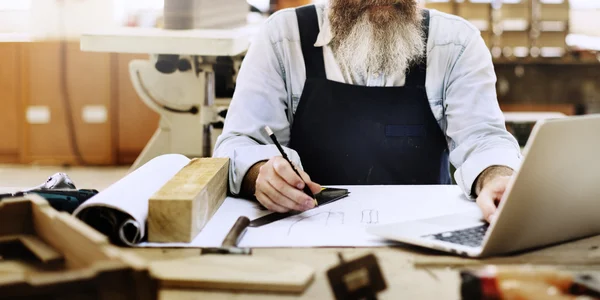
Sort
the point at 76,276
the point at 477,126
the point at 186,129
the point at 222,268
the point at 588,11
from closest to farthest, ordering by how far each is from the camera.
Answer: the point at 76,276 < the point at 222,268 < the point at 477,126 < the point at 186,129 < the point at 588,11

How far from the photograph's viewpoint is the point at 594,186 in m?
0.92

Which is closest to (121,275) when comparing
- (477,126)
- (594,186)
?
(594,186)

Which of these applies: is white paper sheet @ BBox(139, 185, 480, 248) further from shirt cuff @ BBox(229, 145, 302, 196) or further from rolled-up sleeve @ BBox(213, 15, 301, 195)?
rolled-up sleeve @ BBox(213, 15, 301, 195)

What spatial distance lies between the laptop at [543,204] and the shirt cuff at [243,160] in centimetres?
42

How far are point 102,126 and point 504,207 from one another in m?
4.92

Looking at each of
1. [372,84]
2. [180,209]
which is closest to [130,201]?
[180,209]

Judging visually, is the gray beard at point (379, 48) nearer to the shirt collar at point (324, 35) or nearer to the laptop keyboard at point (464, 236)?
the shirt collar at point (324, 35)

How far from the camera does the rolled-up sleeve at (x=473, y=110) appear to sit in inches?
58.7

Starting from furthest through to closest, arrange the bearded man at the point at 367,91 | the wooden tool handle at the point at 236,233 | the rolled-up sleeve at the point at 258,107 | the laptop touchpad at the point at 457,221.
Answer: the bearded man at the point at 367,91, the rolled-up sleeve at the point at 258,107, the laptop touchpad at the point at 457,221, the wooden tool handle at the point at 236,233

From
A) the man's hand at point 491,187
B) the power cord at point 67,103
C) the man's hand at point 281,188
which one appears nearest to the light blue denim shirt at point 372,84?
the man's hand at point 491,187

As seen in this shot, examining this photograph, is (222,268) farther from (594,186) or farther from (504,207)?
(594,186)

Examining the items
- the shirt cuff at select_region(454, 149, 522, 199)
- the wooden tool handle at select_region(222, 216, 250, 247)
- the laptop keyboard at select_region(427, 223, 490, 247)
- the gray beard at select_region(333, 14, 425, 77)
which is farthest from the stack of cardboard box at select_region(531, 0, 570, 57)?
the wooden tool handle at select_region(222, 216, 250, 247)

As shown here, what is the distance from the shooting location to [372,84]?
1.75 m

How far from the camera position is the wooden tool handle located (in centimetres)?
89
